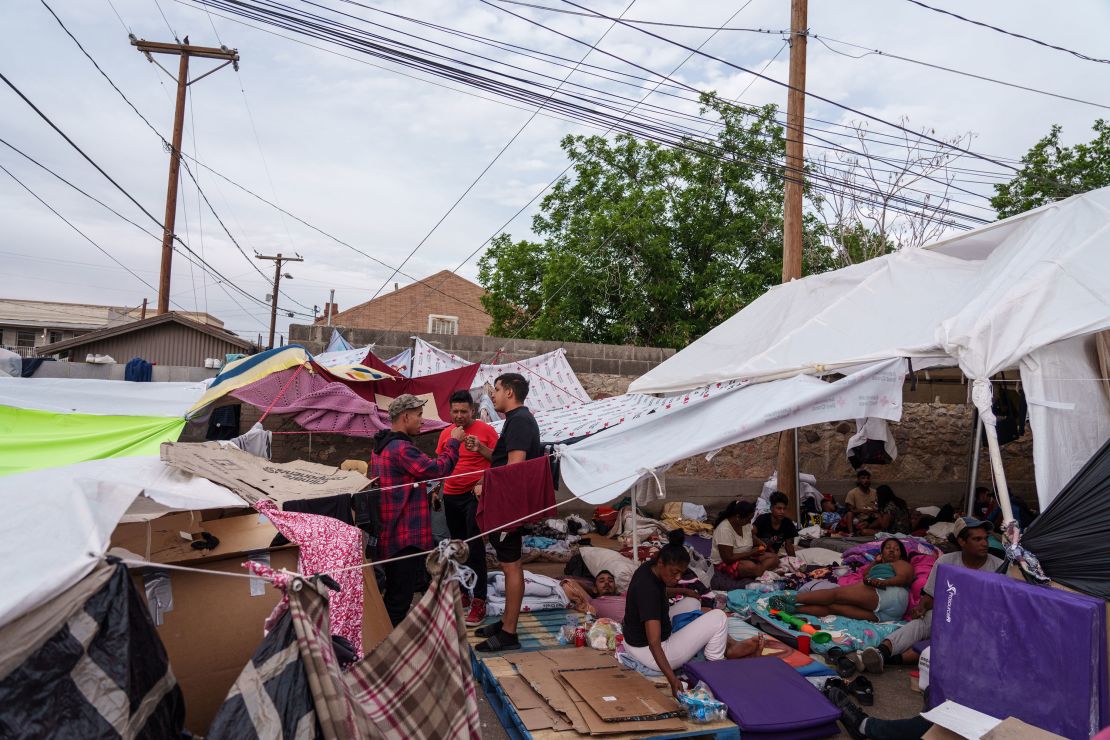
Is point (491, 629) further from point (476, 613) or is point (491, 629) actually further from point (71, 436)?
point (71, 436)

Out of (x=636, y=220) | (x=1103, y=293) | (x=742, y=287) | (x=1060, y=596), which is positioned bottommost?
(x=1060, y=596)

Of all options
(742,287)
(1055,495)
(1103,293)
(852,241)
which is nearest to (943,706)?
(1055,495)

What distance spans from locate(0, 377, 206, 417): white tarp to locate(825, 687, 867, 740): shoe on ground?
18.6ft

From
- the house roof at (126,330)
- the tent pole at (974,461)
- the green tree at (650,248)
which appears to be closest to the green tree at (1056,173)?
the green tree at (650,248)

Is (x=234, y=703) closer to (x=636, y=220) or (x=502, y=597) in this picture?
(x=502, y=597)

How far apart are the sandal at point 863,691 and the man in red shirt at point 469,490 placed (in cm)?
262

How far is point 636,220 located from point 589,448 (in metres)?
10.0

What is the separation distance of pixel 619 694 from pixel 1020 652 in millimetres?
1966

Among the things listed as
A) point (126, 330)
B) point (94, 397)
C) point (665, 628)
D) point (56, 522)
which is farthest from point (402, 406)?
point (126, 330)

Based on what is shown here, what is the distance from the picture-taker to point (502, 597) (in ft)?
18.6

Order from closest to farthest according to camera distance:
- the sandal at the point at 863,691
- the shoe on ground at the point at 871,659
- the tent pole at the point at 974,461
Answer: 1. the sandal at the point at 863,691
2. the shoe on ground at the point at 871,659
3. the tent pole at the point at 974,461

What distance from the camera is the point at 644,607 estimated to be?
4270mm

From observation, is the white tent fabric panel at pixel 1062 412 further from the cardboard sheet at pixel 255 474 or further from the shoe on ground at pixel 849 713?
the cardboard sheet at pixel 255 474

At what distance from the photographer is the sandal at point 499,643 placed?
4.73 m
